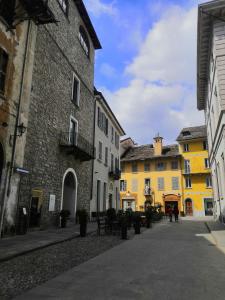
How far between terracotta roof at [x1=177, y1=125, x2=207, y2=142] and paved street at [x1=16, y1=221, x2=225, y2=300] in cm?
3490

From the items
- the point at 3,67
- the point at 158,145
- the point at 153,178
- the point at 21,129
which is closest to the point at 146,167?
the point at 153,178

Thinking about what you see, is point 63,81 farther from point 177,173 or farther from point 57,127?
point 177,173

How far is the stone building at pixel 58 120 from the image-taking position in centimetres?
1335

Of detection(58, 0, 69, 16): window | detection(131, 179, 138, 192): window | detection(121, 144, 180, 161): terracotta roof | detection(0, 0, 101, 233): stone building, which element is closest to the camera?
detection(0, 0, 101, 233): stone building

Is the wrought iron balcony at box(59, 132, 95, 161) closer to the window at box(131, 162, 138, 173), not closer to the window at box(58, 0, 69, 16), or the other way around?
the window at box(58, 0, 69, 16)

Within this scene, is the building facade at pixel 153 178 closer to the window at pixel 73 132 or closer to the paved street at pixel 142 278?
the window at pixel 73 132

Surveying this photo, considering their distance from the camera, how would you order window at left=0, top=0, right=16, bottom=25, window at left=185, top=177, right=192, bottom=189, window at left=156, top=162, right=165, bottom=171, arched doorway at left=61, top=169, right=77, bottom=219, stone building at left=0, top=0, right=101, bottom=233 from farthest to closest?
window at left=156, top=162, right=165, bottom=171 → window at left=185, top=177, right=192, bottom=189 → arched doorway at left=61, top=169, right=77, bottom=219 → stone building at left=0, top=0, right=101, bottom=233 → window at left=0, top=0, right=16, bottom=25

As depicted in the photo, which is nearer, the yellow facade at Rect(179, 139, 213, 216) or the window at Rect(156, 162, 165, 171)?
the yellow facade at Rect(179, 139, 213, 216)

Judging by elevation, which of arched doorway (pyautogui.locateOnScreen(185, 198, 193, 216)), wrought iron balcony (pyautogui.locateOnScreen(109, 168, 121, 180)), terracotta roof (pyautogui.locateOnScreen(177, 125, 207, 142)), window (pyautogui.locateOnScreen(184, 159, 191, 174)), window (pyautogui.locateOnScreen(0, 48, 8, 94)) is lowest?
arched doorway (pyautogui.locateOnScreen(185, 198, 193, 216))

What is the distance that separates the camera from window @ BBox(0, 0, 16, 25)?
11.3m

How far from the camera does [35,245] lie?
9156mm

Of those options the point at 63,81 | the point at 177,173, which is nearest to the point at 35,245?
the point at 63,81

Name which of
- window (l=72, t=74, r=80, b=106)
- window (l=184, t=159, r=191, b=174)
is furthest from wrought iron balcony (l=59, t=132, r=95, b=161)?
window (l=184, t=159, r=191, b=174)

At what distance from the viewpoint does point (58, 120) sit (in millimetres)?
16422
